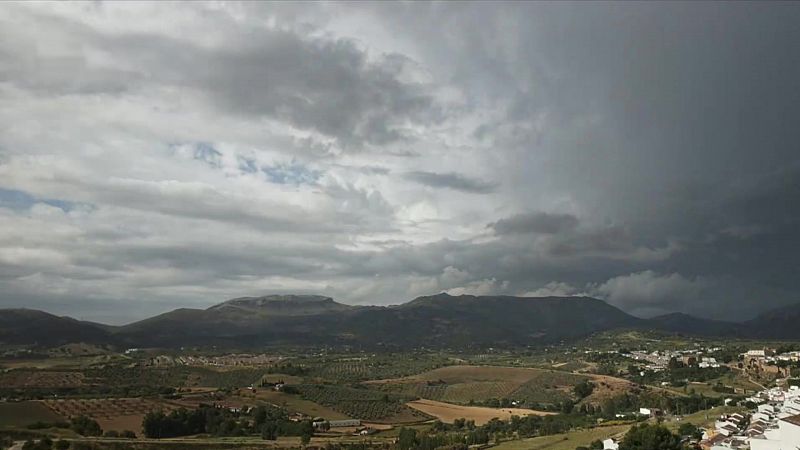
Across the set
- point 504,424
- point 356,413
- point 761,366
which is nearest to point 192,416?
point 356,413

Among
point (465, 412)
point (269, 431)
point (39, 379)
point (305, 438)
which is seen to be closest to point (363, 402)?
point (465, 412)

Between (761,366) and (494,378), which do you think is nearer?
(761,366)

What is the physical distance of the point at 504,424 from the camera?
102 metres

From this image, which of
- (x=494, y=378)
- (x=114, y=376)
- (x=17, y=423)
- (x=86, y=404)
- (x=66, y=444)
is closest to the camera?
(x=66, y=444)

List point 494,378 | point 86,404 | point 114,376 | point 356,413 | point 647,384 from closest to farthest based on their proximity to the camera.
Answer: point 86,404 → point 356,413 → point 647,384 → point 114,376 → point 494,378

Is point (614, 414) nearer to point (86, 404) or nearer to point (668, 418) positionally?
point (668, 418)

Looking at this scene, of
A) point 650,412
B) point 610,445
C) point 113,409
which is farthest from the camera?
point 113,409

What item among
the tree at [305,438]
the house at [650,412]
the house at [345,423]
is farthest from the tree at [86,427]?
the house at [650,412]

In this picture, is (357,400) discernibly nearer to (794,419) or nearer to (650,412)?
(650,412)

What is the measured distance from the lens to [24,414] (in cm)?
9862

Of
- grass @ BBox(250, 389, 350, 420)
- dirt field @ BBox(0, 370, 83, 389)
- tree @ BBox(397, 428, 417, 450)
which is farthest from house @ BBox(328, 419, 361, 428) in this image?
dirt field @ BBox(0, 370, 83, 389)

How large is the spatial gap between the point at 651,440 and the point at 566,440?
883 inches

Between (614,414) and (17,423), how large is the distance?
93576 millimetres

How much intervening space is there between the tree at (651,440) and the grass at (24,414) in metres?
81.7
